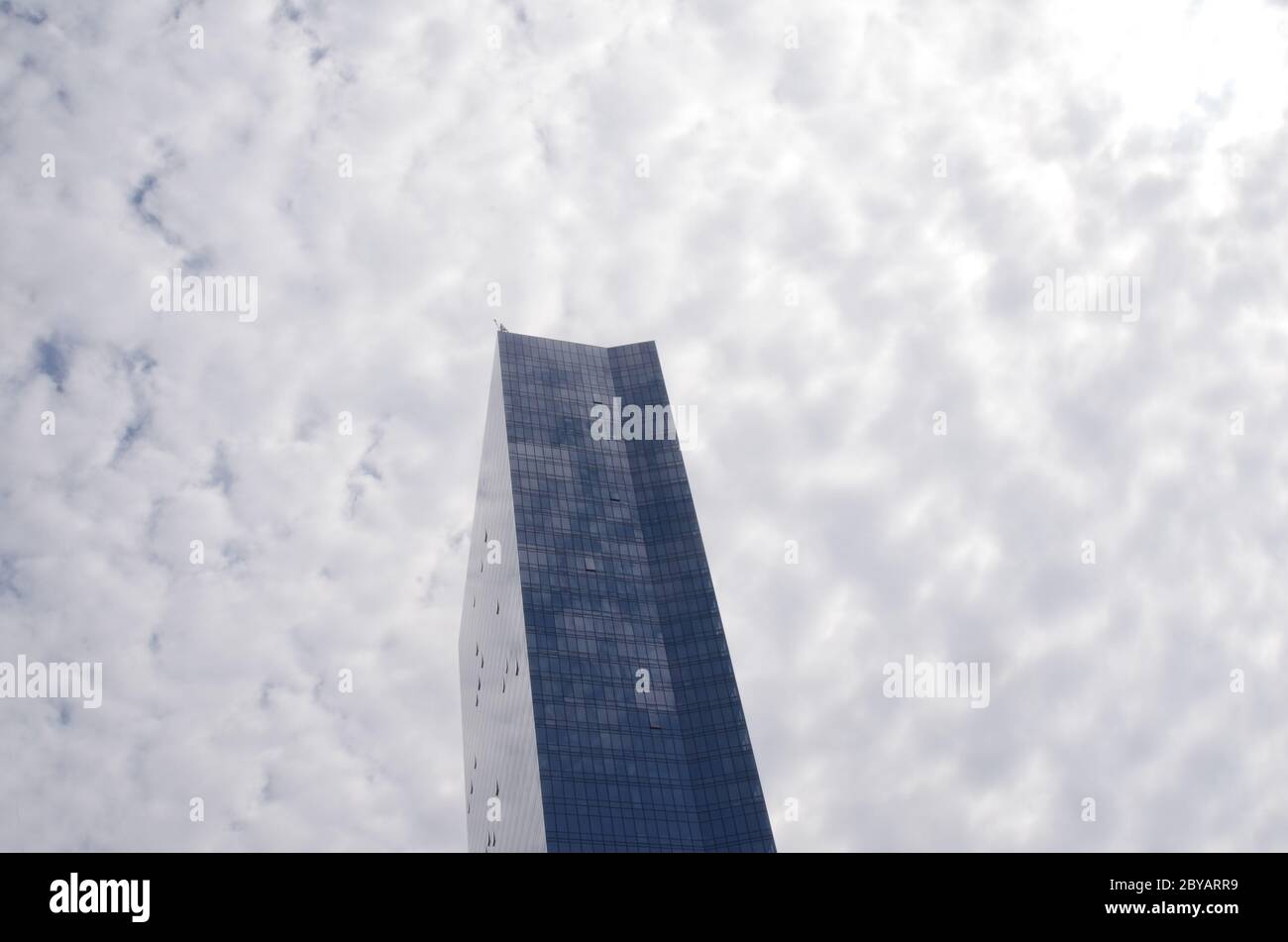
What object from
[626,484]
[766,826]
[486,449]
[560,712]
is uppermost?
[486,449]

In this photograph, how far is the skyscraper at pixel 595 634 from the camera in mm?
122125

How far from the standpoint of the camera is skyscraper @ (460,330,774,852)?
401 feet

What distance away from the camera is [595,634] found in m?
135
